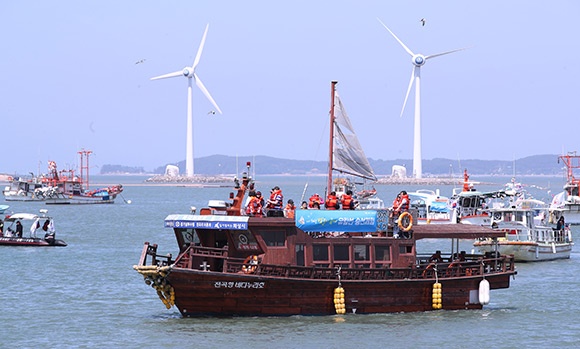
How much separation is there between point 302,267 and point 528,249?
24.2 m

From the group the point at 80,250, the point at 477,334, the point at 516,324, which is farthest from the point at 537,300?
the point at 80,250

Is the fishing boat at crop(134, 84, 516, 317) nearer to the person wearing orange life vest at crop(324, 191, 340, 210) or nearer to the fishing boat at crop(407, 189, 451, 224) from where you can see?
the person wearing orange life vest at crop(324, 191, 340, 210)

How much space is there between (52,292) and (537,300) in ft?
58.7

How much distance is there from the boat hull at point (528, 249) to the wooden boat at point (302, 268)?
18259mm

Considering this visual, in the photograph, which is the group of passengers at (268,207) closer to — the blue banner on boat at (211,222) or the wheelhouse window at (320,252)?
the blue banner on boat at (211,222)

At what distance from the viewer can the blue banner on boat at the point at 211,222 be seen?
31922 millimetres

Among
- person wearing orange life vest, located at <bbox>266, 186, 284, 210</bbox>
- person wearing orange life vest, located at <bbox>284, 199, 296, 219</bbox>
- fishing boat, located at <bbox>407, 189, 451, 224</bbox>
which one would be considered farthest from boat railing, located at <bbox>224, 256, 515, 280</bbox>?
fishing boat, located at <bbox>407, 189, 451, 224</bbox>

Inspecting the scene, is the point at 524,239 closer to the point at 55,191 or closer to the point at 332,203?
the point at 332,203

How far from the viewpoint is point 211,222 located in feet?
105

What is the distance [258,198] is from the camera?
33531 mm

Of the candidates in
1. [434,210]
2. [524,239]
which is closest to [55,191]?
[434,210]

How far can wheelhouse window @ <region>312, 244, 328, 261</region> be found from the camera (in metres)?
33.0

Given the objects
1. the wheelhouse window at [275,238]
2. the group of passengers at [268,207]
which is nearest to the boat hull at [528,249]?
the group of passengers at [268,207]

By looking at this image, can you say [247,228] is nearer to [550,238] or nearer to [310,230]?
[310,230]
